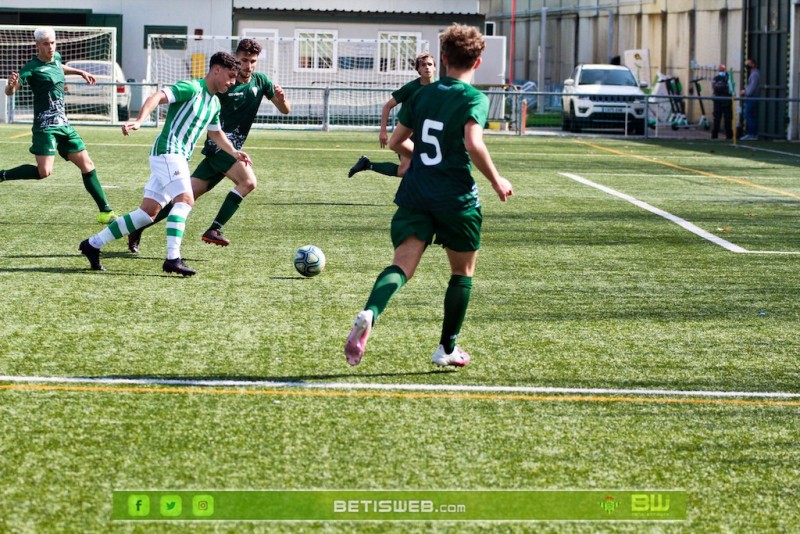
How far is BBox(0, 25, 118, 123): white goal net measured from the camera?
33875mm

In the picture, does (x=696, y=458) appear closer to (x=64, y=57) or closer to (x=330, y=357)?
(x=330, y=357)

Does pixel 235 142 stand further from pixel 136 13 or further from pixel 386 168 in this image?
pixel 136 13

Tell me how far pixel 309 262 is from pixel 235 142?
2429mm

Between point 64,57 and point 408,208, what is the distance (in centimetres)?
3432

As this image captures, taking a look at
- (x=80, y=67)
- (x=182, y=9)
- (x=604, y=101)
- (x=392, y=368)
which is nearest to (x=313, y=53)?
(x=182, y=9)

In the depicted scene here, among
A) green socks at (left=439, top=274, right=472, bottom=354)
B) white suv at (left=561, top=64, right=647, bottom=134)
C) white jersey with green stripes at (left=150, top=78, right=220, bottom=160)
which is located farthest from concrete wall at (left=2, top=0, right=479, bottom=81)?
green socks at (left=439, top=274, right=472, bottom=354)

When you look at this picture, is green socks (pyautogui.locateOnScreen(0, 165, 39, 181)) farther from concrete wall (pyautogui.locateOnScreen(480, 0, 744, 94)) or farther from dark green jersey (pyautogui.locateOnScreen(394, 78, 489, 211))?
concrete wall (pyautogui.locateOnScreen(480, 0, 744, 94))

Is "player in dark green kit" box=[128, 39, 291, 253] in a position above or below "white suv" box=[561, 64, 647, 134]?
below

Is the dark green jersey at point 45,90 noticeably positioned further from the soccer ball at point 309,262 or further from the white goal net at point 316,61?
the white goal net at point 316,61

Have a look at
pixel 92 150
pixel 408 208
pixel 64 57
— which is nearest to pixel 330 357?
pixel 408 208

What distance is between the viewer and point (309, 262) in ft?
33.2

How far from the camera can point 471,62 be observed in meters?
6.68

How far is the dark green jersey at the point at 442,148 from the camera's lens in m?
6.66

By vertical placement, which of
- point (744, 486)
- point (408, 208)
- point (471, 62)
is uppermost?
point (471, 62)
